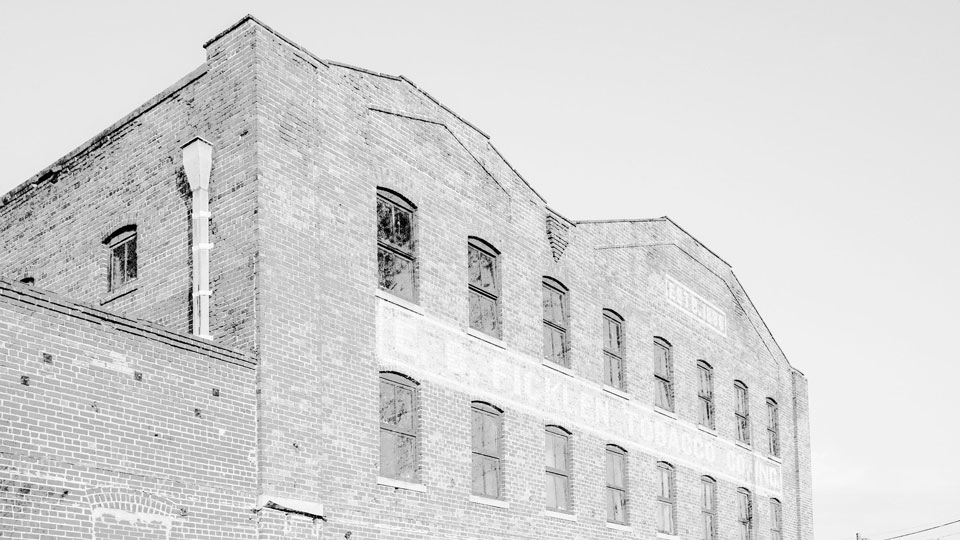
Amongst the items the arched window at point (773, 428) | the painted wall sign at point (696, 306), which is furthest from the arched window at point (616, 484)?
the arched window at point (773, 428)

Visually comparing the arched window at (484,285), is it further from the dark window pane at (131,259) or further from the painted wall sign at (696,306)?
the painted wall sign at (696,306)

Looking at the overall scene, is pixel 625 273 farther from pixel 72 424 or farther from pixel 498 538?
pixel 72 424

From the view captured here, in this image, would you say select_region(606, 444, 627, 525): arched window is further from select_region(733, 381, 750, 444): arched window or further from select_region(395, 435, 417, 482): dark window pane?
select_region(733, 381, 750, 444): arched window

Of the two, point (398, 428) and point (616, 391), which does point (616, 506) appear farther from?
point (398, 428)

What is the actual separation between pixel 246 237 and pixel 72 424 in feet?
11.3

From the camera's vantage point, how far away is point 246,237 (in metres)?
14.0

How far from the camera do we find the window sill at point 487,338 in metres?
17.6

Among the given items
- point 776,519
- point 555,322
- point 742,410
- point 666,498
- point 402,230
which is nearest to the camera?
point 402,230

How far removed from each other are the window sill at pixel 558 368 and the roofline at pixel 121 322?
7.08m

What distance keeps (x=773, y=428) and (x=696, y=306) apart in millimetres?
5568

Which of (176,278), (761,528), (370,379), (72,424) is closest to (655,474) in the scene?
(761,528)

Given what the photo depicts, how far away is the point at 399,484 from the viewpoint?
50.4 feet

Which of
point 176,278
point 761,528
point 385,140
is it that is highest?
point 385,140

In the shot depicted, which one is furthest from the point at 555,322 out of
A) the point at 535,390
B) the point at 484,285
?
the point at 484,285
